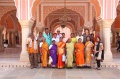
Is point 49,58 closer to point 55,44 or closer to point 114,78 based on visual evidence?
point 55,44

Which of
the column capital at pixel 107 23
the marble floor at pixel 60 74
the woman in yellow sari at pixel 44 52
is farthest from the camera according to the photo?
the column capital at pixel 107 23

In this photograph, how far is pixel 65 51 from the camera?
618 cm

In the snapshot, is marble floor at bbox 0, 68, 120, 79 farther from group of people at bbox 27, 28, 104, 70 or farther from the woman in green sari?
group of people at bbox 27, 28, 104, 70

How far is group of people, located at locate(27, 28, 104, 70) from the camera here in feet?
19.8

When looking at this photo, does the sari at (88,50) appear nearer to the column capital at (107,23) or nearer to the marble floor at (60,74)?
the marble floor at (60,74)

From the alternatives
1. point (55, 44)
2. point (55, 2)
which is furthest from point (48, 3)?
point (55, 44)

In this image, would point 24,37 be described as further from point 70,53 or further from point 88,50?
point 88,50

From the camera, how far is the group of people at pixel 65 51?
6.02 m

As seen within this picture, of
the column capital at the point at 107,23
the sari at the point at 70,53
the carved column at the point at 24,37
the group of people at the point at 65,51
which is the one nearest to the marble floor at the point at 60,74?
the sari at the point at 70,53

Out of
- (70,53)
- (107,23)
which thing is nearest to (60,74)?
(70,53)

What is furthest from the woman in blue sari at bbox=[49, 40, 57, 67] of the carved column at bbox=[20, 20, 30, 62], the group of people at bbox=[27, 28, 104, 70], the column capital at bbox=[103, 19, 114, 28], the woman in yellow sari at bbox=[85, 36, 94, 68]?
the column capital at bbox=[103, 19, 114, 28]

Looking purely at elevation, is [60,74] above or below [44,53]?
below

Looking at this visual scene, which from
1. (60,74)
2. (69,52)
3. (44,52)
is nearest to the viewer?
(60,74)

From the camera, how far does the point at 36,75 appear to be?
5203mm
